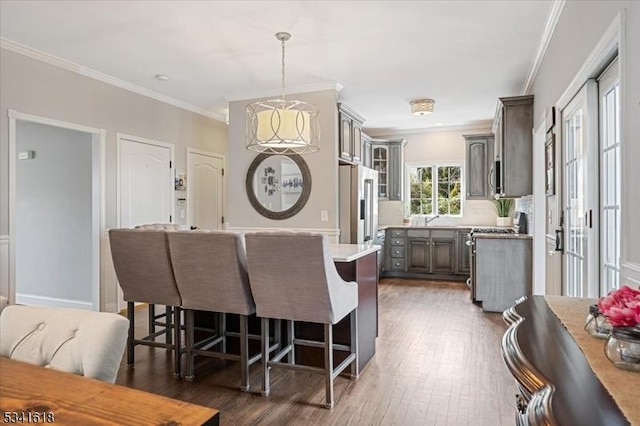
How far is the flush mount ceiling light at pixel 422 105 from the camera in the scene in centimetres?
541

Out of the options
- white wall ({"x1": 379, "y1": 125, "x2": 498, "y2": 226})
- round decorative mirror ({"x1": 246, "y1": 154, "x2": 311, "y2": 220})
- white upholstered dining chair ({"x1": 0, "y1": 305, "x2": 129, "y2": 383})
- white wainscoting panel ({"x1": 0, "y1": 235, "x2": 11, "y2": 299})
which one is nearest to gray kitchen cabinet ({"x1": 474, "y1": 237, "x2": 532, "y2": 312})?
round decorative mirror ({"x1": 246, "y1": 154, "x2": 311, "y2": 220})

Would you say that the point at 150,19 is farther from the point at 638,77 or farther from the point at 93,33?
the point at 638,77

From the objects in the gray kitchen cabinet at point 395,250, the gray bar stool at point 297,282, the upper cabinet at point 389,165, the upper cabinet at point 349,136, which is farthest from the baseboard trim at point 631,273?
the upper cabinet at point 389,165

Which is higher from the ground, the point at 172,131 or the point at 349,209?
the point at 172,131

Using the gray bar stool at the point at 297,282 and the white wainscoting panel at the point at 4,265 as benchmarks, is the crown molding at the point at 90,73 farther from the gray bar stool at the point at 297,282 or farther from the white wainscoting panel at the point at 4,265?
the gray bar stool at the point at 297,282

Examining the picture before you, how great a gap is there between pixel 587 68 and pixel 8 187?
4455 millimetres

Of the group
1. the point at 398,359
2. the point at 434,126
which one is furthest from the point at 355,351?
the point at 434,126

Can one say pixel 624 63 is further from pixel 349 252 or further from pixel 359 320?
pixel 359 320

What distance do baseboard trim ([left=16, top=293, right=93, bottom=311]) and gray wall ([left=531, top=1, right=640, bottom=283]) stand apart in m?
4.87

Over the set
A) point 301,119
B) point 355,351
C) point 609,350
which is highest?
point 301,119

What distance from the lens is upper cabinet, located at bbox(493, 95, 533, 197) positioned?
447 cm

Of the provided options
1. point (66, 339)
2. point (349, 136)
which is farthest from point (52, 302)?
point (66, 339)

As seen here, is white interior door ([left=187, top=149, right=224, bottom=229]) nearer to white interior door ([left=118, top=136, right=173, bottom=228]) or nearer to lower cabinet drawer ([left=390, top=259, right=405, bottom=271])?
white interior door ([left=118, top=136, right=173, bottom=228])

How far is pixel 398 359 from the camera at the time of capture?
3.23 meters
